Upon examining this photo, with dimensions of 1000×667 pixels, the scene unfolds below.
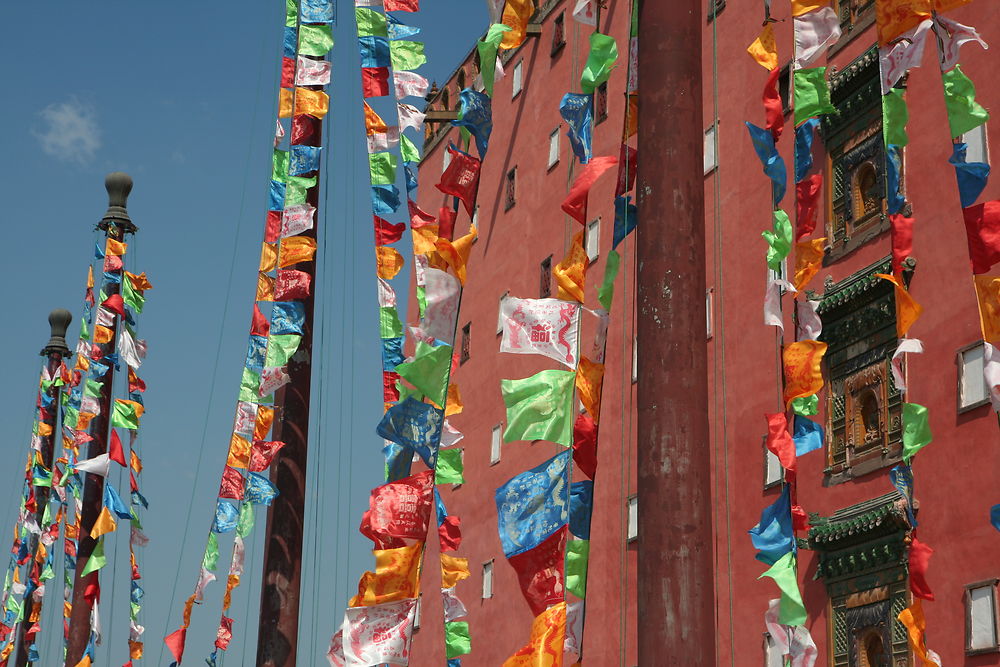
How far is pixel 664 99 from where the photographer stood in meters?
10.2

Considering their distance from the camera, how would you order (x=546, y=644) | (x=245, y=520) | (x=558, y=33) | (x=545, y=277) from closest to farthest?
(x=546, y=644) → (x=245, y=520) → (x=545, y=277) → (x=558, y=33)

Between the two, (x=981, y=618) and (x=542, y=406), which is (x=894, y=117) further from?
(x=981, y=618)

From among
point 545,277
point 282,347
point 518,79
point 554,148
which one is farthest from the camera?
point 518,79

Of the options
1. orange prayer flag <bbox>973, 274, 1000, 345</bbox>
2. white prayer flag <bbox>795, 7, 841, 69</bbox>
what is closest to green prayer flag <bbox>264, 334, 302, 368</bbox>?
white prayer flag <bbox>795, 7, 841, 69</bbox>

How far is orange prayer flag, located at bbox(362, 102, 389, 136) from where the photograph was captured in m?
14.2

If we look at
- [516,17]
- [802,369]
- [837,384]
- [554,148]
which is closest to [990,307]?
[802,369]

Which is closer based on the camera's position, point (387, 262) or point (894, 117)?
point (894, 117)

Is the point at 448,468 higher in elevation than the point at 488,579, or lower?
lower

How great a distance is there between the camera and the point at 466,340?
3384 cm

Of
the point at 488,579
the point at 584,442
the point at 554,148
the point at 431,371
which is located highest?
the point at 554,148

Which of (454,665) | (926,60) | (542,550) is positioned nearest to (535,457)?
(926,60)

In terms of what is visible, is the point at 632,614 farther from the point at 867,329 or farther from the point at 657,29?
the point at 657,29

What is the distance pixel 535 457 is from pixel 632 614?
5763 millimetres

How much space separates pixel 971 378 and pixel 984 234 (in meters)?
7.56
